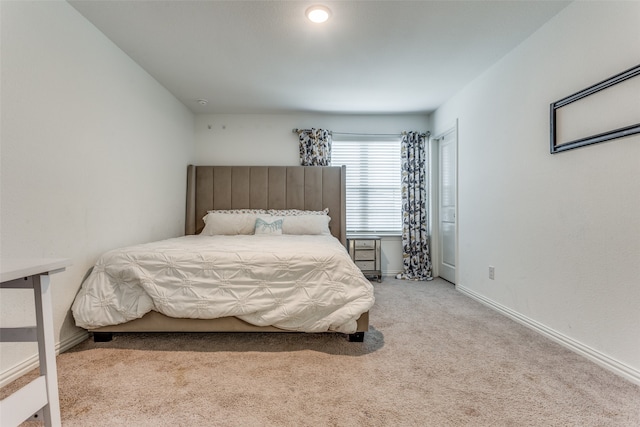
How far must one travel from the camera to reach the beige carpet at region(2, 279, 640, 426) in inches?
56.8

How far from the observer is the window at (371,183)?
4578 millimetres

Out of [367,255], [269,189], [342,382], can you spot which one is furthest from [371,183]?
[342,382]

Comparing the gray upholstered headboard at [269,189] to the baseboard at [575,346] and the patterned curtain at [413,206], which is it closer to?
the patterned curtain at [413,206]

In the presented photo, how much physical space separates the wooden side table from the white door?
3.83 meters

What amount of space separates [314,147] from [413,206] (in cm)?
161

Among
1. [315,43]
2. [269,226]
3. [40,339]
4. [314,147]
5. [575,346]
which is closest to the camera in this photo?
[40,339]

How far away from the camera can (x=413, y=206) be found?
14.3 ft

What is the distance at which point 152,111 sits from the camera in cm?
327

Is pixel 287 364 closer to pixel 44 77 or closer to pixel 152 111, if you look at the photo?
pixel 44 77

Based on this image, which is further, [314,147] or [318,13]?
[314,147]

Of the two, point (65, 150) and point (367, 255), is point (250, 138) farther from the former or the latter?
point (65, 150)

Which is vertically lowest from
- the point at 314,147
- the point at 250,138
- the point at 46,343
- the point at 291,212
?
the point at 46,343

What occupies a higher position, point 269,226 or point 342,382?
point 269,226

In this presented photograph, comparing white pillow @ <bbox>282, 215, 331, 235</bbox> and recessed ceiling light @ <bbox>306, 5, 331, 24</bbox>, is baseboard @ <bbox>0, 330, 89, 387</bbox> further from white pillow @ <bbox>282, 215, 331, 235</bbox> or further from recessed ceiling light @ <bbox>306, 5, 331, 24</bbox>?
recessed ceiling light @ <bbox>306, 5, 331, 24</bbox>
